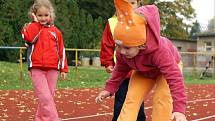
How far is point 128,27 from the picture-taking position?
3766mm

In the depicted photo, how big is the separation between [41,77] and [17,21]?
26.0 meters

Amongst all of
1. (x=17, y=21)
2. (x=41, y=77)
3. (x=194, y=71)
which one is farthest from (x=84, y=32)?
(x=41, y=77)

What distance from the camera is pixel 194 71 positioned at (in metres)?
27.5

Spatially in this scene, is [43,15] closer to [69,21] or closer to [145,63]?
[145,63]

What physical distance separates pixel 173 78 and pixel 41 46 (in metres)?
2.85

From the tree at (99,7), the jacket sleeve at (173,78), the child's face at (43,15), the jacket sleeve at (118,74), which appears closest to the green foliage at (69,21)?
the tree at (99,7)

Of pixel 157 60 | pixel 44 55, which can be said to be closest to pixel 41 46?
pixel 44 55

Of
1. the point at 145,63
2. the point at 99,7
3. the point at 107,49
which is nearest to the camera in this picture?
the point at 145,63

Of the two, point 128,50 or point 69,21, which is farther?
point 69,21

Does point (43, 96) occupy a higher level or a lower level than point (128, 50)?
lower

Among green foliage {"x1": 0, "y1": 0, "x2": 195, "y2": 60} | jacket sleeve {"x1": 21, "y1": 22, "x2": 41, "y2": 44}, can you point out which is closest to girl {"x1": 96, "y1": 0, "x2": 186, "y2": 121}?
jacket sleeve {"x1": 21, "y1": 22, "x2": 41, "y2": 44}

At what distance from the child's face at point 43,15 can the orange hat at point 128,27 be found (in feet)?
9.21

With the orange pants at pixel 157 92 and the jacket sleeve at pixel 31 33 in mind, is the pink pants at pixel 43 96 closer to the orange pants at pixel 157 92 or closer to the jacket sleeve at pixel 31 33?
the jacket sleeve at pixel 31 33

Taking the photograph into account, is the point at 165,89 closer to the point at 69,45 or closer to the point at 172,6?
the point at 69,45
